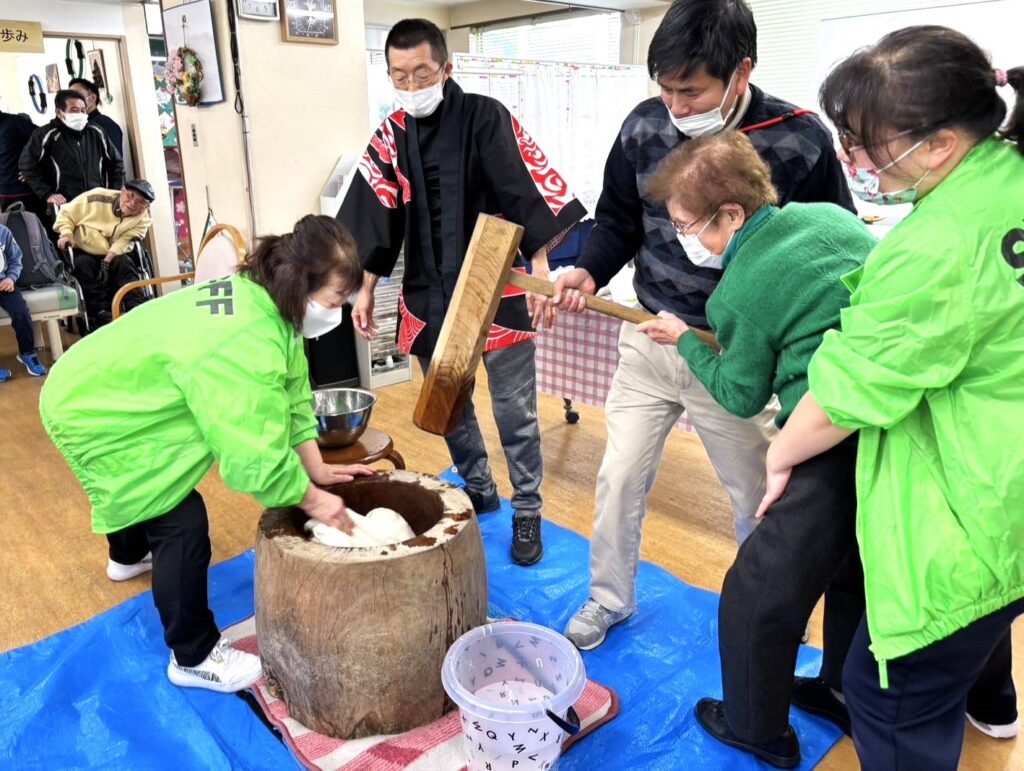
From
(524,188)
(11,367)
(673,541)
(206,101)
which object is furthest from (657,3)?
(11,367)

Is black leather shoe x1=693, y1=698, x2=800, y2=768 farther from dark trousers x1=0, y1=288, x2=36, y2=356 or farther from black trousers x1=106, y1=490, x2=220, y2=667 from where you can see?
dark trousers x1=0, y1=288, x2=36, y2=356

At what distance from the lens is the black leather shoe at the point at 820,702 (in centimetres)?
151

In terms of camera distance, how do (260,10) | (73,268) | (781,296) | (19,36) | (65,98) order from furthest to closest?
(19,36) → (65,98) → (73,268) → (260,10) → (781,296)

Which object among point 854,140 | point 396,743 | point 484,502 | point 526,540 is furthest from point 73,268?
point 854,140

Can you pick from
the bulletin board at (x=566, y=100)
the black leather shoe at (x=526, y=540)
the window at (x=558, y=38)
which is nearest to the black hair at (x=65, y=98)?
the bulletin board at (x=566, y=100)

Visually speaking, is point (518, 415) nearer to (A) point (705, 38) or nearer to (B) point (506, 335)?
(B) point (506, 335)

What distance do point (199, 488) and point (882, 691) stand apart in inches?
86.1

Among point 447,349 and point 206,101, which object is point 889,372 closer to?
point 447,349

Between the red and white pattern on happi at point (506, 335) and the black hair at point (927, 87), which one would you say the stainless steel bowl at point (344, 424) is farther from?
the black hair at point (927, 87)

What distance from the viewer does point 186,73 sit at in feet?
11.3

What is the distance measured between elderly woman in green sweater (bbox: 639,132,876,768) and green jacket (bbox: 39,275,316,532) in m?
0.77

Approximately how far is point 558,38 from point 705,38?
4706 millimetres

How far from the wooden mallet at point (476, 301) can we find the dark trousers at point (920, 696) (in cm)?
78

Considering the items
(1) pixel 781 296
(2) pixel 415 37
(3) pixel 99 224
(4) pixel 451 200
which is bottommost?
(3) pixel 99 224
